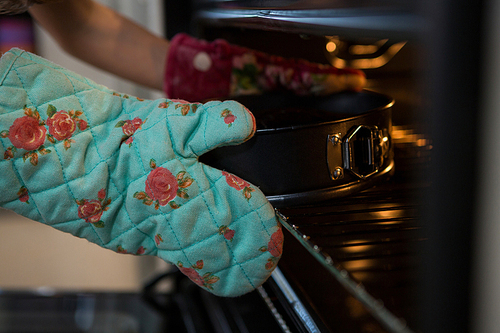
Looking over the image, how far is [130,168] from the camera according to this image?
0.32 meters

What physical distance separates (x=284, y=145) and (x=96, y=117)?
6.0 inches

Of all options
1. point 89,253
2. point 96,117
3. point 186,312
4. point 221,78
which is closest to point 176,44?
point 221,78

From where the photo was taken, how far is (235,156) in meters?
0.33

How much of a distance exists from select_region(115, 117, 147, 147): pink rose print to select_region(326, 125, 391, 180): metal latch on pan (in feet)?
0.50

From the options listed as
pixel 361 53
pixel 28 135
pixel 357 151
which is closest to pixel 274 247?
pixel 357 151

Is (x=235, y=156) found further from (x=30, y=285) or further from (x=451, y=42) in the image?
(x=30, y=285)

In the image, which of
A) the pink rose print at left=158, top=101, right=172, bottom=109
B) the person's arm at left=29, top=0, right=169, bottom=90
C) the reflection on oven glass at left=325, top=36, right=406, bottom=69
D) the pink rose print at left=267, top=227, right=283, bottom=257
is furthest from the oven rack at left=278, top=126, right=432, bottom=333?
the person's arm at left=29, top=0, right=169, bottom=90

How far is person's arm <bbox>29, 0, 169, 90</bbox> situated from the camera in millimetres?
622

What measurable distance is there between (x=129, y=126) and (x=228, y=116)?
3.3 inches

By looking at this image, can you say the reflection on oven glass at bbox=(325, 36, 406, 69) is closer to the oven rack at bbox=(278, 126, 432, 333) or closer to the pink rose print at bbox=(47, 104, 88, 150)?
the oven rack at bbox=(278, 126, 432, 333)

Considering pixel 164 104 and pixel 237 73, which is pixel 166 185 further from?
pixel 237 73

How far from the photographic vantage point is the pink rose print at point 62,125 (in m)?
0.31

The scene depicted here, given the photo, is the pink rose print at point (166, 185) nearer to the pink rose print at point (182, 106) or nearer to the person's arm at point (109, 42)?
the pink rose print at point (182, 106)

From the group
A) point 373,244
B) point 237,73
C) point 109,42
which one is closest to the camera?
point 373,244
